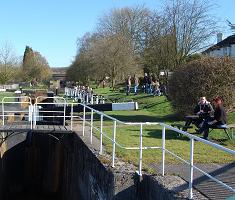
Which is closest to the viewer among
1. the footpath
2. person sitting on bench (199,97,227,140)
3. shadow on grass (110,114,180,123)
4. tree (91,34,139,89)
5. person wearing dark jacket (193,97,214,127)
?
the footpath

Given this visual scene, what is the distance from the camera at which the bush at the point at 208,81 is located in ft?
65.2

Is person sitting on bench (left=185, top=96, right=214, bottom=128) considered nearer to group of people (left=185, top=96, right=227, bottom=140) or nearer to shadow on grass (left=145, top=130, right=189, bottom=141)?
group of people (left=185, top=96, right=227, bottom=140)

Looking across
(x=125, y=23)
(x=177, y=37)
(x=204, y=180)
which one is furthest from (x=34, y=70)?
(x=204, y=180)

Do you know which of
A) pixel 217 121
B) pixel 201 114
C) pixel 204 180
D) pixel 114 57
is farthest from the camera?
pixel 114 57

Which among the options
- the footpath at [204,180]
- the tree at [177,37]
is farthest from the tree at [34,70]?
the footpath at [204,180]

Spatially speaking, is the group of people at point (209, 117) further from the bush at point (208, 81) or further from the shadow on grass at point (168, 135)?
the bush at point (208, 81)

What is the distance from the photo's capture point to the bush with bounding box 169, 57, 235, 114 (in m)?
19.9

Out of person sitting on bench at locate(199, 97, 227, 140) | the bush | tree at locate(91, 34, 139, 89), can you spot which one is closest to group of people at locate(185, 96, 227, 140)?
person sitting on bench at locate(199, 97, 227, 140)

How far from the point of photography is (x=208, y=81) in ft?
65.0

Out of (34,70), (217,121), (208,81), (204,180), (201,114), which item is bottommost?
(204,180)

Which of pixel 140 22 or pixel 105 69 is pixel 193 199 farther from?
pixel 140 22

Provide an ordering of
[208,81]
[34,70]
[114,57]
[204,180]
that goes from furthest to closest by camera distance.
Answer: [34,70] → [114,57] → [208,81] → [204,180]

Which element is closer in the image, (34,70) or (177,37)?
(177,37)

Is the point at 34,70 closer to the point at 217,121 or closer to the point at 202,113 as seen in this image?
the point at 202,113
